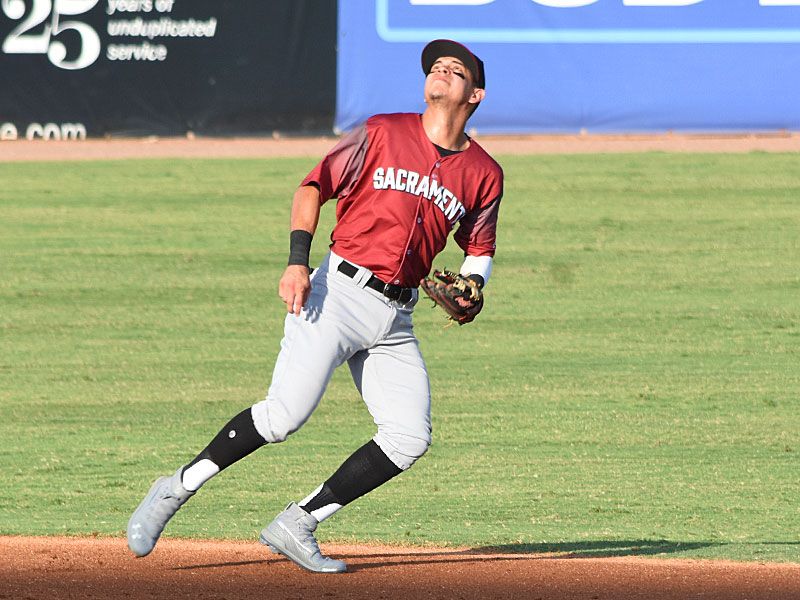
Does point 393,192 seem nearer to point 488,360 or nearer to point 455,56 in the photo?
point 455,56

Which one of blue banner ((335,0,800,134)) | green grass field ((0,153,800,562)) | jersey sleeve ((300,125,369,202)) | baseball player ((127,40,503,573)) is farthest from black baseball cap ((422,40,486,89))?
blue banner ((335,0,800,134))

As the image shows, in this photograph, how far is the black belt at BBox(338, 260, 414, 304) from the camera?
5168 mm

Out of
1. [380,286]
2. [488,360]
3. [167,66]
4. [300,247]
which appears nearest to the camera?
[300,247]

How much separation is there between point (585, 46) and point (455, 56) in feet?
35.7

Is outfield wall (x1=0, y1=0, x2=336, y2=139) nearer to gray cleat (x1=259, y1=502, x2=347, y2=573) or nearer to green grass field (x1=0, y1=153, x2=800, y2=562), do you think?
green grass field (x1=0, y1=153, x2=800, y2=562)

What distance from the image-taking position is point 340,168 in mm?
5137

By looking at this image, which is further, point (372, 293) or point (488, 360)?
point (488, 360)

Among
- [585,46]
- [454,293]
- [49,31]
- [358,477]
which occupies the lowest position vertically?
[49,31]

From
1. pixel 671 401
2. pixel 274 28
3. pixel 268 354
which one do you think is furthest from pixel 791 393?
pixel 274 28

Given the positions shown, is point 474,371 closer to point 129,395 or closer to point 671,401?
point 671,401

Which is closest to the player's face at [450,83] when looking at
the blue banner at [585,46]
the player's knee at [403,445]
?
the player's knee at [403,445]

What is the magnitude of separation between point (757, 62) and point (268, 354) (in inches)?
296

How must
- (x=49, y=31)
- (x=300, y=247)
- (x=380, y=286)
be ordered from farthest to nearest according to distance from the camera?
(x=49, y=31)
(x=380, y=286)
(x=300, y=247)

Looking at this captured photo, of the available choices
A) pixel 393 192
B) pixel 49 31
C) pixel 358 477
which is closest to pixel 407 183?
pixel 393 192
